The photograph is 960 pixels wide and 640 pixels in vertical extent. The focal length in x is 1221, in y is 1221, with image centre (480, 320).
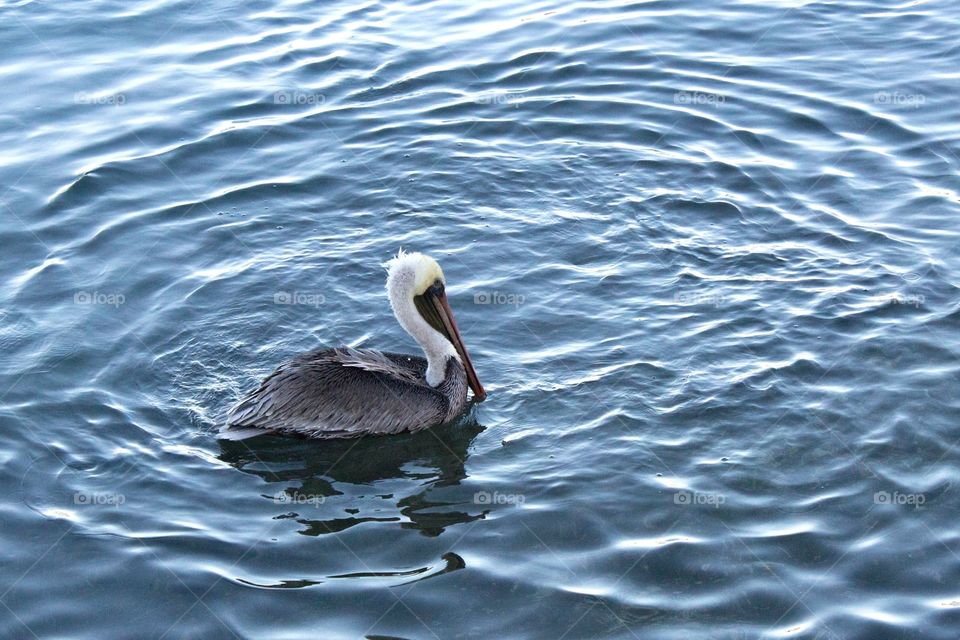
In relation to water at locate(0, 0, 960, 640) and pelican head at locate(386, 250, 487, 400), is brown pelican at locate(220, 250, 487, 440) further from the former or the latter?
water at locate(0, 0, 960, 640)

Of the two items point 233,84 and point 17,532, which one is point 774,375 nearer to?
point 17,532

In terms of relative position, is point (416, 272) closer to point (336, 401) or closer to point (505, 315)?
point (336, 401)

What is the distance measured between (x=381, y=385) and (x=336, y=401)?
355 mm

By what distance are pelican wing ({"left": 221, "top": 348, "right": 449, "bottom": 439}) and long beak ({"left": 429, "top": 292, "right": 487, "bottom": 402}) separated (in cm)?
27

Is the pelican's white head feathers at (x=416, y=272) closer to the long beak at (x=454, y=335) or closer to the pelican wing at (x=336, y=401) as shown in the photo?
the long beak at (x=454, y=335)

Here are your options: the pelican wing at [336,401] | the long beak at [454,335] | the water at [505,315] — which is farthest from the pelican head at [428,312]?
the water at [505,315]

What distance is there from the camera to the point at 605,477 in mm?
8375

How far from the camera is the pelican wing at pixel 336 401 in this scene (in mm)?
8797

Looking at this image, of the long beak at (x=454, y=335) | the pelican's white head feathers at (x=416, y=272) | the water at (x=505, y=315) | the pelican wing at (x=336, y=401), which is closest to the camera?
the water at (x=505, y=315)

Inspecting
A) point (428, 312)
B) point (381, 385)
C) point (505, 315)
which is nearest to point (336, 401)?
point (381, 385)

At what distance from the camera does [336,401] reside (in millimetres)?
8977

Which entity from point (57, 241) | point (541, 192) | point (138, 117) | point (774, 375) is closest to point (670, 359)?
point (774, 375)

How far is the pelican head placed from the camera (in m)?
9.17

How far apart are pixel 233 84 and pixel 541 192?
15.4 feet
